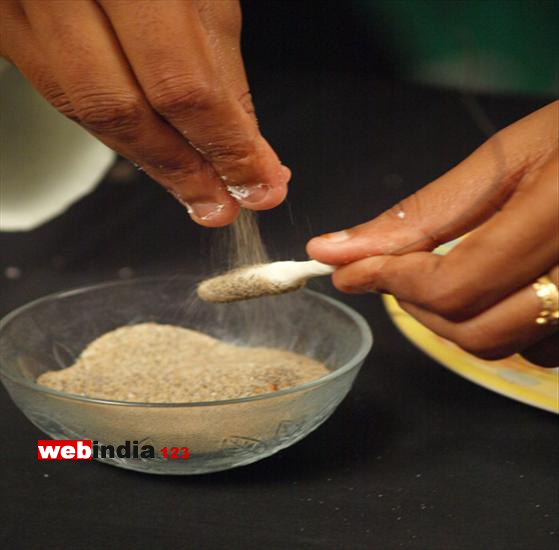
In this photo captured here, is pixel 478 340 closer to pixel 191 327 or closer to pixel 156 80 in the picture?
pixel 156 80

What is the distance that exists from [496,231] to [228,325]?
41 cm

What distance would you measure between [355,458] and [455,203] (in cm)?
22

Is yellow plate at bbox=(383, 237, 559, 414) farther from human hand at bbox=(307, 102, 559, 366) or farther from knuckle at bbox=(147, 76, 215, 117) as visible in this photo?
knuckle at bbox=(147, 76, 215, 117)

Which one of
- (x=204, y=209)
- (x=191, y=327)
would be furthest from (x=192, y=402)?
(x=191, y=327)

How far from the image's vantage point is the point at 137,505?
1.97ft

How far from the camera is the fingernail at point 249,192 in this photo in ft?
1.95

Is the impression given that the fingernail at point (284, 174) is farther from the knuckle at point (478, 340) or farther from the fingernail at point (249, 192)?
the knuckle at point (478, 340)

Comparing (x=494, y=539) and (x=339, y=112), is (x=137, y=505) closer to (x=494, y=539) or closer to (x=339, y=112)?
(x=494, y=539)

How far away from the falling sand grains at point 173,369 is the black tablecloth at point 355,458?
5cm

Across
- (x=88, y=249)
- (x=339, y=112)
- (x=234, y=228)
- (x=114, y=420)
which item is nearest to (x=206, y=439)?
(x=114, y=420)

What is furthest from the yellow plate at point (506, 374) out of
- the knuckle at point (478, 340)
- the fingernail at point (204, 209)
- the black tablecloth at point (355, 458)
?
the fingernail at point (204, 209)

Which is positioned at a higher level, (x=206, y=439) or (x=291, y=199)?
(x=291, y=199)

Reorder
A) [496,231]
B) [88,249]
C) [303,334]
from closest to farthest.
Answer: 1. [496,231]
2. [303,334]
3. [88,249]

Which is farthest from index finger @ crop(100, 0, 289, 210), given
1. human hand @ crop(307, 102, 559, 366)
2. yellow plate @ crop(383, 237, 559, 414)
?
yellow plate @ crop(383, 237, 559, 414)
